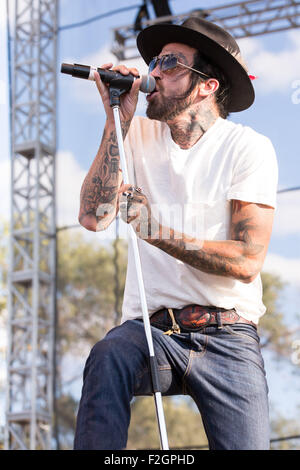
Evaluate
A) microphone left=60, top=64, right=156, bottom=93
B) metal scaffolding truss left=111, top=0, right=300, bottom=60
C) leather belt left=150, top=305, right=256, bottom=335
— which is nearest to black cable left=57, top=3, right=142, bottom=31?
metal scaffolding truss left=111, top=0, right=300, bottom=60

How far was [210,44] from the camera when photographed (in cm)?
213

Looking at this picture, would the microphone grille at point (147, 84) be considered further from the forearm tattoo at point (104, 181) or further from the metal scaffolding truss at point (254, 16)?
the metal scaffolding truss at point (254, 16)

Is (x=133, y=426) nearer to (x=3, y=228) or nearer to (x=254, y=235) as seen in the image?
(x=254, y=235)

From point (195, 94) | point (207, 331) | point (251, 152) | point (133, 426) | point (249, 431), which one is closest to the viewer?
point (249, 431)

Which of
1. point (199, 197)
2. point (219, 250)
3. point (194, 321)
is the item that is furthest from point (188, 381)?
point (199, 197)

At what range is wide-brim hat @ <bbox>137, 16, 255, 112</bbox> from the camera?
6.98 feet

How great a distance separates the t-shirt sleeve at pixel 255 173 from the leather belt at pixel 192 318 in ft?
1.17

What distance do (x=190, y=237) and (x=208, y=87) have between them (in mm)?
678

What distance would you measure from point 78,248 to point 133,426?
1798 millimetres

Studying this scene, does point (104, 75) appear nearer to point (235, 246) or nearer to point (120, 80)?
point (120, 80)

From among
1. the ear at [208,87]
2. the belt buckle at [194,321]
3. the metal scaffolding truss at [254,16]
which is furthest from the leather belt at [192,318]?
the metal scaffolding truss at [254,16]
